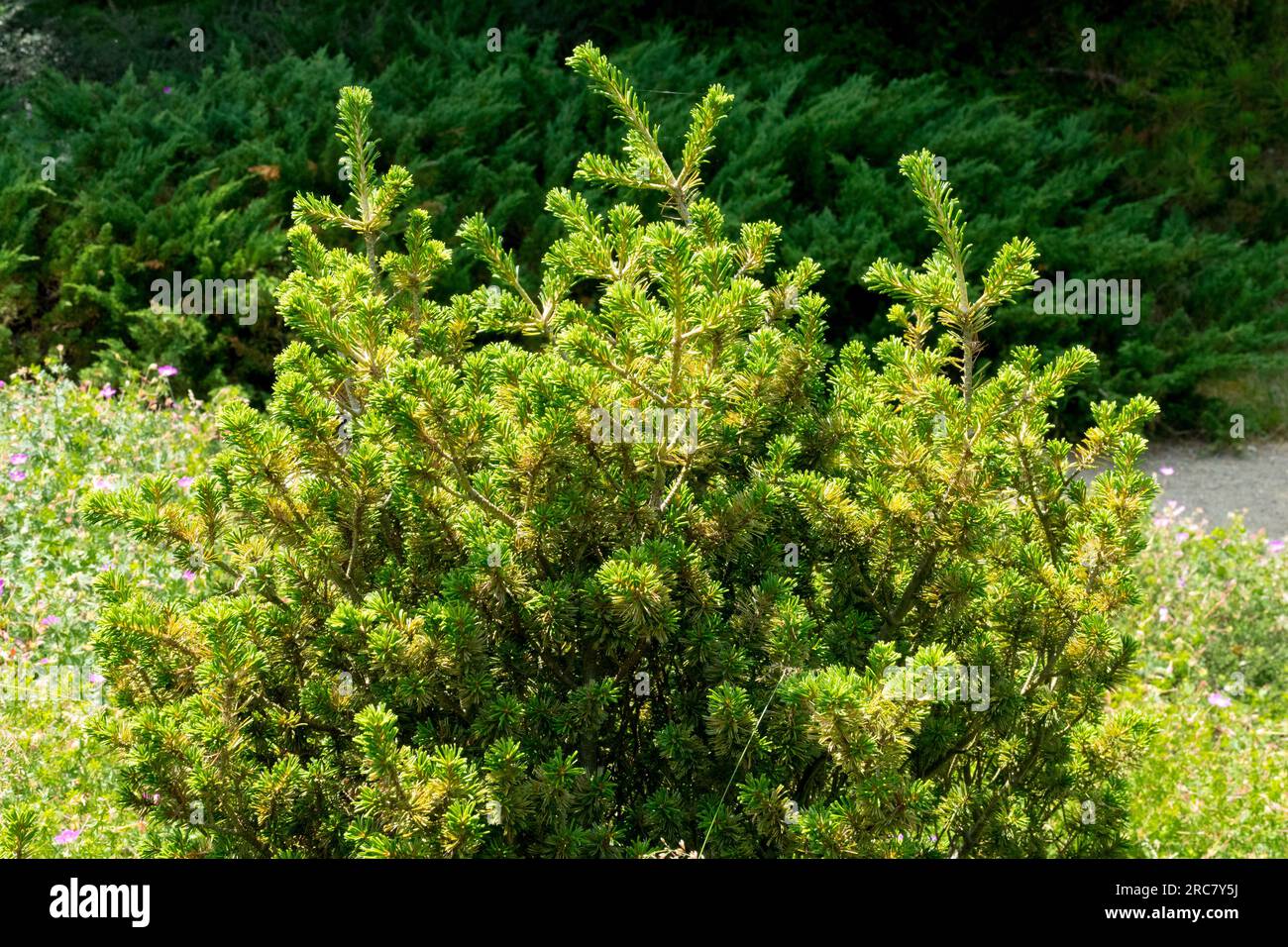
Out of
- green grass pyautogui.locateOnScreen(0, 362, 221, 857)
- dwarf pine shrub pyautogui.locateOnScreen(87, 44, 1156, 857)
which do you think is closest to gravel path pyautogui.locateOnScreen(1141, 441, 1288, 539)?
dwarf pine shrub pyautogui.locateOnScreen(87, 44, 1156, 857)

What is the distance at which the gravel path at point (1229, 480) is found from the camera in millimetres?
6977

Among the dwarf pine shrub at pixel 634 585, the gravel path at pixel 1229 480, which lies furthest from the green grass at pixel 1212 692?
the dwarf pine shrub at pixel 634 585

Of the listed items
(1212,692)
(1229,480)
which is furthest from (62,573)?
(1229,480)

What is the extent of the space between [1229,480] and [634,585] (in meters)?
6.05

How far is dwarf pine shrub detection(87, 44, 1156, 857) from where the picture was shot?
7.83 ft

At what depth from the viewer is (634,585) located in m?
2.31

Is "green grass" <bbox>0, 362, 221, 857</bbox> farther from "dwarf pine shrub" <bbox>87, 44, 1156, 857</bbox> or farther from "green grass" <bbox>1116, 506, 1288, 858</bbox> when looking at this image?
"green grass" <bbox>1116, 506, 1288, 858</bbox>

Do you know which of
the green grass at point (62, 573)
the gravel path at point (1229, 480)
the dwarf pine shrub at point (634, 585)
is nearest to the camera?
the dwarf pine shrub at point (634, 585)

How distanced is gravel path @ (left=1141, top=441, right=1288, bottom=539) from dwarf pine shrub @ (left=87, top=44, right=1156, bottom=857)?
4.57 meters

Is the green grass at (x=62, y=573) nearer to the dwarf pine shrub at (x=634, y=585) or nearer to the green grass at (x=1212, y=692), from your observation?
the dwarf pine shrub at (x=634, y=585)

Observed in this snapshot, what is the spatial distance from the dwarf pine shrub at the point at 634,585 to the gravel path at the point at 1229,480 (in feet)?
15.0

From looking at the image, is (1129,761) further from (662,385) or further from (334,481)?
(334,481)

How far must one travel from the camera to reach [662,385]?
2.57 m

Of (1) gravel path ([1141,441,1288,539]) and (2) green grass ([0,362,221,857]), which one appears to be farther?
(1) gravel path ([1141,441,1288,539])
